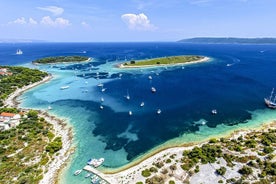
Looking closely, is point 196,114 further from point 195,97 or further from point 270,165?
point 270,165

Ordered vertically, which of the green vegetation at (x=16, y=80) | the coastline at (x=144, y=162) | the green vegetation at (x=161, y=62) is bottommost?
the coastline at (x=144, y=162)

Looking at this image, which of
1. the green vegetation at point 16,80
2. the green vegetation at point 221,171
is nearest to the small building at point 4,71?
the green vegetation at point 16,80

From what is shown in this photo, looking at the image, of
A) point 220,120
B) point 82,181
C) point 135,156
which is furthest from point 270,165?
point 82,181

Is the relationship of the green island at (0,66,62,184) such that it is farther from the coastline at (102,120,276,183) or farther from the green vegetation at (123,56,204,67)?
the green vegetation at (123,56,204,67)

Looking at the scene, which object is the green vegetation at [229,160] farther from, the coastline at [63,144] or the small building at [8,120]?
the small building at [8,120]

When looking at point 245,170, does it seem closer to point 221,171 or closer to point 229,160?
point 229,160

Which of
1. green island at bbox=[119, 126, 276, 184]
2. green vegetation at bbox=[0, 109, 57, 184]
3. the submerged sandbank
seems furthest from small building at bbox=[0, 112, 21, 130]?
green island at bbox=[119, 126, 276, 184]
